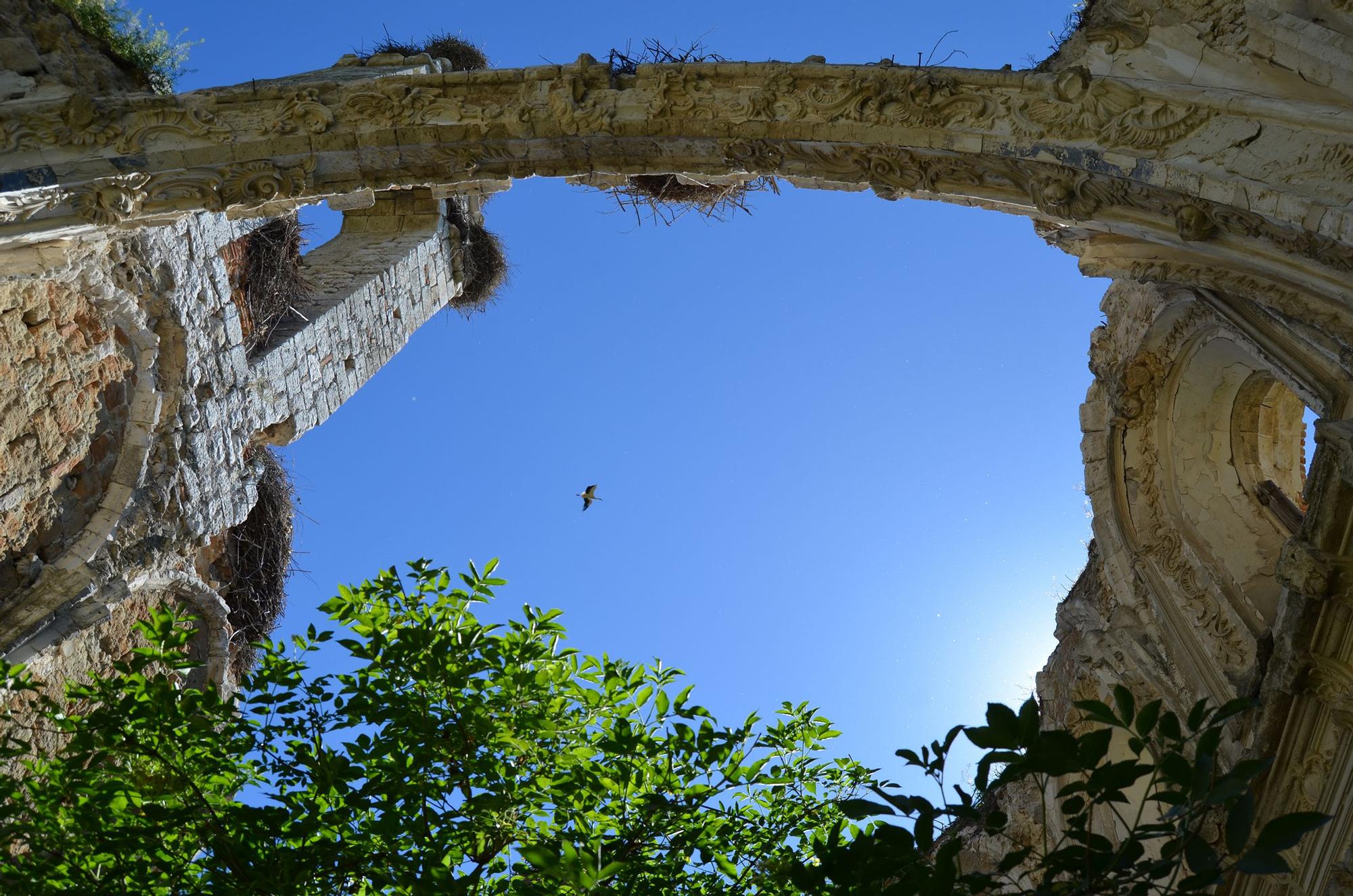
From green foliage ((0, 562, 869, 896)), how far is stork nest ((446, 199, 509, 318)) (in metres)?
9.33

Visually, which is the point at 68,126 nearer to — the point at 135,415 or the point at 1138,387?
the point at 135,415

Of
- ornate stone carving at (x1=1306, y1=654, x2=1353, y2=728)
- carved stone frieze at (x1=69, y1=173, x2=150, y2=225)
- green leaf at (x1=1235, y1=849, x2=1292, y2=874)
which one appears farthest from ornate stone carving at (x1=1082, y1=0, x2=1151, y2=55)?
carved stone frieze at (x1=69, y1=173, x2=150, y2=225)

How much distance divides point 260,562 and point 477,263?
640cm

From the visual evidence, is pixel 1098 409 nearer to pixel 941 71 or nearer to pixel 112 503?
pixel 941 71

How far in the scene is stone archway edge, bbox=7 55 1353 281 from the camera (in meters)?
5.15

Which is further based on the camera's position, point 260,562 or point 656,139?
point 260,562

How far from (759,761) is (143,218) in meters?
4.76

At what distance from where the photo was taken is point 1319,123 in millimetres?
4352

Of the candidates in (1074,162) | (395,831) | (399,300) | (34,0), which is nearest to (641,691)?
(395,831)

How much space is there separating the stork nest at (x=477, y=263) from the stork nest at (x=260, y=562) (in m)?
5.03

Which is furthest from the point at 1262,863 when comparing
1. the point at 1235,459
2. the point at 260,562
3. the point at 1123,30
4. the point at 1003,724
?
the point at 260,562

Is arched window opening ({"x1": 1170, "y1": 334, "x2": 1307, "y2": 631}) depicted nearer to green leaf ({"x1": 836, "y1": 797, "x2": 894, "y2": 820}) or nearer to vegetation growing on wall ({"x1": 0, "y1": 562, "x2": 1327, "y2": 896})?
vegetation growing on wall ({"x1": 0, "y1": 562, "x2": 1327, "y2": 896})

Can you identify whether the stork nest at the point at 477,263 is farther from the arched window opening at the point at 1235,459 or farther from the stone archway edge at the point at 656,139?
the arched window opening at the point at 1235,459

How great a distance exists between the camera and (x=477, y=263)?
48.6 feet
